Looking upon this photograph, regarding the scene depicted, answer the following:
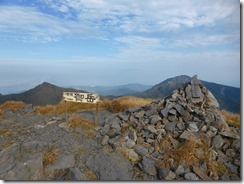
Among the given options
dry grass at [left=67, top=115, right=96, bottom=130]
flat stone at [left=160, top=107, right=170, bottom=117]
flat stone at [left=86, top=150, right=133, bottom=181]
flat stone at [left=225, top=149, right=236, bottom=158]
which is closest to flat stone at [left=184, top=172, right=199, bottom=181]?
flat stone at [left=86, top=150, right=133, bottom=181]

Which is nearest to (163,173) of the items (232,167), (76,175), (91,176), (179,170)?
(179,170)

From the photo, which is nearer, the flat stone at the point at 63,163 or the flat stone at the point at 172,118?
the flat stone at the point at 63,163

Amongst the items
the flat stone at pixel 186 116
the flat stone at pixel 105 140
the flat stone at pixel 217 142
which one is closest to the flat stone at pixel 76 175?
the flat stone at pixel 105 140

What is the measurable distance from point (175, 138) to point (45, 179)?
13.0 ft

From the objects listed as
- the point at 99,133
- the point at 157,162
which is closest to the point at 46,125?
the point at 99,133

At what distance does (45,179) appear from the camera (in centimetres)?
805

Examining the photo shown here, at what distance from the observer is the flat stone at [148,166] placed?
8.29 meters

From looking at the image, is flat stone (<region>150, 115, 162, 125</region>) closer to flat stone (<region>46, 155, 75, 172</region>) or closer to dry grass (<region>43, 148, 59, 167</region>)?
flat stone (<region>46, 155, 75, 172</region>)

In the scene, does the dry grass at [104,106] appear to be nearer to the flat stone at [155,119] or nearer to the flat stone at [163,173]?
the flat stone at [155,119]

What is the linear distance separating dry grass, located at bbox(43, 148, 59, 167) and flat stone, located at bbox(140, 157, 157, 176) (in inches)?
94.4

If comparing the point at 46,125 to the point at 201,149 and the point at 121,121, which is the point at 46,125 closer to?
the point at 121,121

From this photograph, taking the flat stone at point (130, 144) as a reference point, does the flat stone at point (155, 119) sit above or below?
above

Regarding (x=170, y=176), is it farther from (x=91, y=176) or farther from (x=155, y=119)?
(x=155, y=119)

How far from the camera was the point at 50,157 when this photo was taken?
8.78 metres
